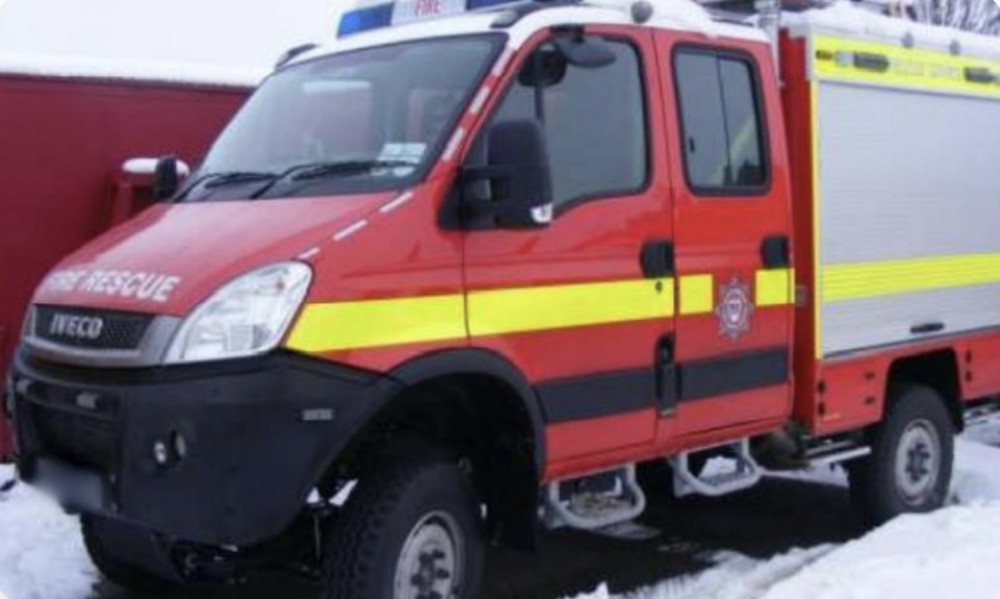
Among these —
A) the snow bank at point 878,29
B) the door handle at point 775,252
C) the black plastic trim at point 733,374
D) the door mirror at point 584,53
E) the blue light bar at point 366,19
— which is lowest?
the black plastic trim at point 733,374

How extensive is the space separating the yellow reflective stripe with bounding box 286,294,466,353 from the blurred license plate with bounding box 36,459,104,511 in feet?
2.85

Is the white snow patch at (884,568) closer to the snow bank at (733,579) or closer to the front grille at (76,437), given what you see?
the snow bank at (733,579)

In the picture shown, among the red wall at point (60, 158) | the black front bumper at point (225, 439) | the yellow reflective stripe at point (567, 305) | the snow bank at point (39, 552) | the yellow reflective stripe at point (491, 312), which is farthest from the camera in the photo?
the red wall at point (60, 158)

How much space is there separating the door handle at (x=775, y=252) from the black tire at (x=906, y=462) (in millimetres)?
1374

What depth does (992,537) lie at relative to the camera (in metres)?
6.18

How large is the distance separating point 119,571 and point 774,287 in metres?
3.15

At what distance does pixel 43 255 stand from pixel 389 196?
4414mm

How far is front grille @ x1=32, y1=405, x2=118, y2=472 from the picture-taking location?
4469 millimetres

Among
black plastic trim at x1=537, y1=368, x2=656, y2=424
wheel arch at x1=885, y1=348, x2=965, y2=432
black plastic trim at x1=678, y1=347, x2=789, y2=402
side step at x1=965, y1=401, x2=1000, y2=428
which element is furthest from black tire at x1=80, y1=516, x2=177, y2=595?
side step at x1=965, y1=401, x2=1000, y2=428

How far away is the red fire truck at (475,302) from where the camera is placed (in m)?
4.34

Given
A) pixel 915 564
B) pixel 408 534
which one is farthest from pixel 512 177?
pixel 915 564

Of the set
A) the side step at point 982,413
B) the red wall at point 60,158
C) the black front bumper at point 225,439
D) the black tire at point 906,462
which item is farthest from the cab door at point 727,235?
the red wall at point 60,158

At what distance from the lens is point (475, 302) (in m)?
4.83

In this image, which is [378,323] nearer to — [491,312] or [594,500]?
[491,312]
